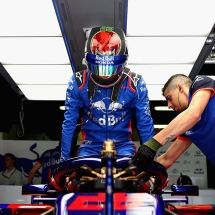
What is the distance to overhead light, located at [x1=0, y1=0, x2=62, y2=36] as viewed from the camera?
364 cm

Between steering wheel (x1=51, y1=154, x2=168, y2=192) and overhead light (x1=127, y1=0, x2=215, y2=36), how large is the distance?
2180 millimetres

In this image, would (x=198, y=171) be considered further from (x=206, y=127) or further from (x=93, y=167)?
(x=93, y=167)

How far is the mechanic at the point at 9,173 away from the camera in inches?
313

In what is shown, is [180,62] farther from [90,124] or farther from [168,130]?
[168,130]

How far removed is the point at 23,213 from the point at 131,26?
2.47 metres

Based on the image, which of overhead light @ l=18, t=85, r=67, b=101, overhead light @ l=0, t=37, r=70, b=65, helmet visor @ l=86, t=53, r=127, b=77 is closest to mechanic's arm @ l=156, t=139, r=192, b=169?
helmet visor @ l=86, t=53, r=127, b=77

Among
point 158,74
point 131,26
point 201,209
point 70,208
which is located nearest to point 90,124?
point 201,209

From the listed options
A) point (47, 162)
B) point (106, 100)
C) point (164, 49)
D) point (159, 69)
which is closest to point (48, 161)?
point (47, 162)

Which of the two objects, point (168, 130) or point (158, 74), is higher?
point (158, 74)

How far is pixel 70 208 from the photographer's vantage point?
4.74 feet

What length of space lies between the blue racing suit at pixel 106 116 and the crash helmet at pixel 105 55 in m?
0.12

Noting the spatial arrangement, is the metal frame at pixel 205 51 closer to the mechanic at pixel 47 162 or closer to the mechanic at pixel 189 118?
the mechanic at pixel 189 118

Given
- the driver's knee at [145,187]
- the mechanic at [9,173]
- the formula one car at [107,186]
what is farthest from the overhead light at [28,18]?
the mechanic at [9,173]

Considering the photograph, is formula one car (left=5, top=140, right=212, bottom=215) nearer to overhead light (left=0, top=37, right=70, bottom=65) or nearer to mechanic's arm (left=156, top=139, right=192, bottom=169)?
mechanic's arm (left=156, top=139, right=192, bottom=169)
